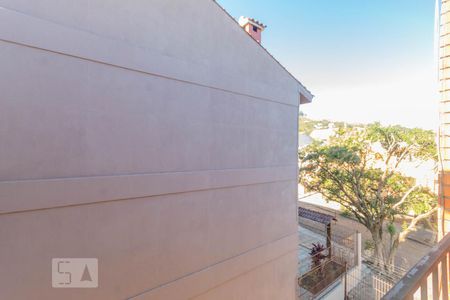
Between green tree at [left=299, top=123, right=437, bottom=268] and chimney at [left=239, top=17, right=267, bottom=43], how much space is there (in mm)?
7624

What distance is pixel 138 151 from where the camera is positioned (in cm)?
373

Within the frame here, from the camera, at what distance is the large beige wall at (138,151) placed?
2.87m

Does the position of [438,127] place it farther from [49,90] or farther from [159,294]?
[49,90]

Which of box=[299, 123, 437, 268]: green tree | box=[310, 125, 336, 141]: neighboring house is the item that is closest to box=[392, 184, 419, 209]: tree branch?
box=[299, 123, 437, 268]: green tree

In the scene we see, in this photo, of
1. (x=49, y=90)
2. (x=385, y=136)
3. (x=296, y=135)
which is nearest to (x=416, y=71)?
(x=385, y=136)

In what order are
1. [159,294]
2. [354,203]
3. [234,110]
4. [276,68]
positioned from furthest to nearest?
[354,203] < [276,68] < [234,110] < [159,294]

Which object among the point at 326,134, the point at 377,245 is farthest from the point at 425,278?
the point at 326,134

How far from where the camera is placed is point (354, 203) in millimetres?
12891

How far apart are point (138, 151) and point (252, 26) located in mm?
6313

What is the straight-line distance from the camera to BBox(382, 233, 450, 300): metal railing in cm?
119

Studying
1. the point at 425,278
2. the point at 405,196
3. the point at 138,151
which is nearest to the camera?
the point at 425,278

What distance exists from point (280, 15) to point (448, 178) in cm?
823

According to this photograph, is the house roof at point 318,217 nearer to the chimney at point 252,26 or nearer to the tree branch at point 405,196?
the tree branch at point 405,196

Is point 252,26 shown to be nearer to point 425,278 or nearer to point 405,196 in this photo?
point 425,278
